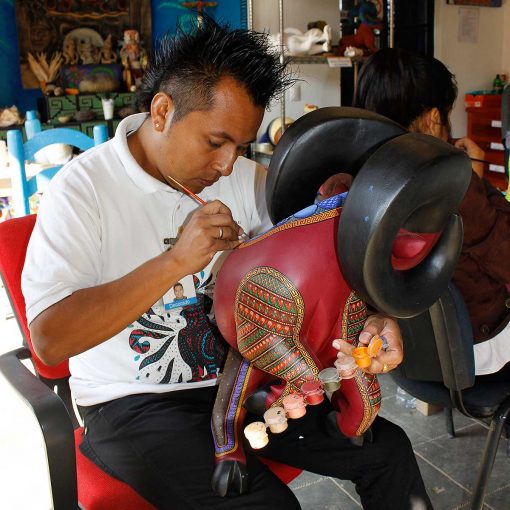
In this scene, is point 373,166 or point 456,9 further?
point 456,9

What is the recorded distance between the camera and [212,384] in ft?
3.88

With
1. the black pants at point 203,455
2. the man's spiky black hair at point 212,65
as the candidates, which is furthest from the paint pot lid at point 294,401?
the man's spiky black hair at point 212,65

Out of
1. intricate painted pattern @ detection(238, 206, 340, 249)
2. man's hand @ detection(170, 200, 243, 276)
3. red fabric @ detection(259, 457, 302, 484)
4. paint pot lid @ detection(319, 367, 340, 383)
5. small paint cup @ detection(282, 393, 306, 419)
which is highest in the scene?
intricate painted pattern @ detection(238, 206, 340, 249)

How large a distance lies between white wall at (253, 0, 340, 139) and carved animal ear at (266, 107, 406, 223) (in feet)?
8.86

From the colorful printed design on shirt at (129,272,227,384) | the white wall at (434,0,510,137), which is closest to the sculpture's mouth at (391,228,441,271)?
the colorful printed design on shirt at (129,272,227,384)

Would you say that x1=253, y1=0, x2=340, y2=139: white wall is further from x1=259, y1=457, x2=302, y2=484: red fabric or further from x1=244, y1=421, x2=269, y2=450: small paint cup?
x1=244, y1=421, x2=269, y2=450: small paint cup

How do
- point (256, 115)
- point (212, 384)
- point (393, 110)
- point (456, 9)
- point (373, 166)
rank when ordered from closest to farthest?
point (373, 166), point (256, 115), point (212, 384), point (393, 110), point (456, 9)

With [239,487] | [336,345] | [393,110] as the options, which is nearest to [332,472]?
[239,487]

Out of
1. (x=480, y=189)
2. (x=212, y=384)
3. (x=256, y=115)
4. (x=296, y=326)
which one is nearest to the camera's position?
(x=296, y=326)

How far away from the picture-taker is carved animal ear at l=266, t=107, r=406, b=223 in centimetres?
88

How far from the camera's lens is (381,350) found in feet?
3.07

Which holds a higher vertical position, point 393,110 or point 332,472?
point 393,110

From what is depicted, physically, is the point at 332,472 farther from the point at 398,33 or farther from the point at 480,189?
the point at 398,33

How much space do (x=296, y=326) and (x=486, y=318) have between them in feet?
2.27
